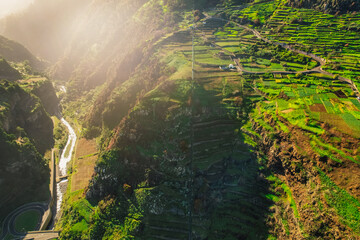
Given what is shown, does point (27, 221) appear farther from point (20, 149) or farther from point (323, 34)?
point (323, 34)

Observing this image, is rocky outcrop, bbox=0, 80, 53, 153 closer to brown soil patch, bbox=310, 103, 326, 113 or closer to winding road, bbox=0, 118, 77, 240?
winding road, bbox=0, 118, 77, 240

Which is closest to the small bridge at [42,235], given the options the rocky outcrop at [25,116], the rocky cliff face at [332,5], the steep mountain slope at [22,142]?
the steep mountain slope at [22,142]

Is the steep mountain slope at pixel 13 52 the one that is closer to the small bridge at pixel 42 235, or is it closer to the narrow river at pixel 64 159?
the narrow river at pixel 64 159

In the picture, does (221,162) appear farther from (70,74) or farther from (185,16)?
(70,74)

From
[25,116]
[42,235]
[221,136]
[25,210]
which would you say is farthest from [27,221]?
[221,136]

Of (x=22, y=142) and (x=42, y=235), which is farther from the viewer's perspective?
(x=22, y=142)

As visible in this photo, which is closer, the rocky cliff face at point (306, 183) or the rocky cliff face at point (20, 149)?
the rocky cliff face at point (306, 183)

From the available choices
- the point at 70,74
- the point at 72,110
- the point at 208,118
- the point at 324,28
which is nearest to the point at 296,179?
the point at 208,118
